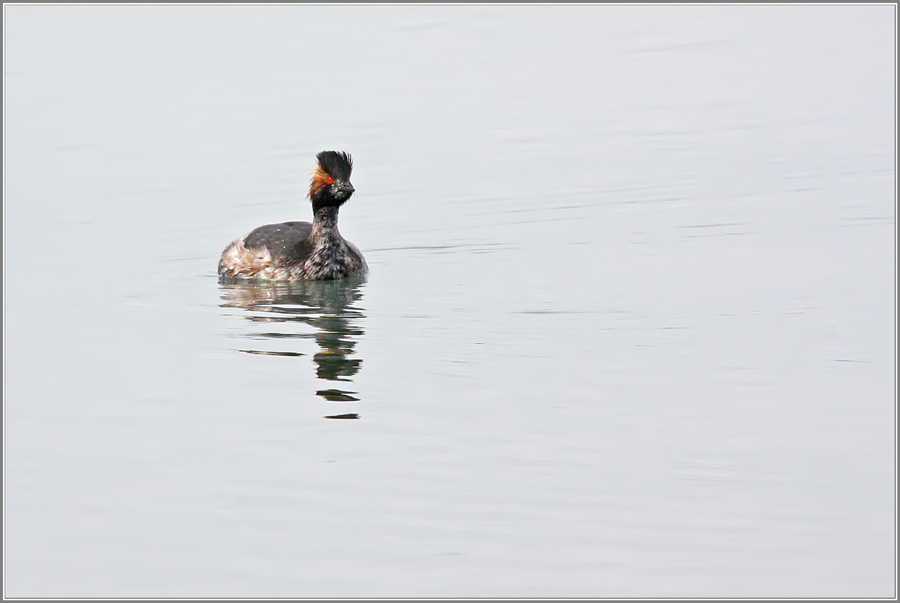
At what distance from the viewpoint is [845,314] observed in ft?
49.5

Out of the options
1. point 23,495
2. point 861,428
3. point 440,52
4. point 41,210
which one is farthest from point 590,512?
point 440,52

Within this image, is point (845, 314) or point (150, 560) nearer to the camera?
point (150, 560)

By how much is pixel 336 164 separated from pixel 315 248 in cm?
96

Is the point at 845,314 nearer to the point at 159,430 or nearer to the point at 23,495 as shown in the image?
the point at 159,430

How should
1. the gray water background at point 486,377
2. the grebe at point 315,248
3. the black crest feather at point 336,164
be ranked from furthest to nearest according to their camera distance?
1. the black crest feather at point 336,164
2. the grebe at point 315,248
3. the gray water background at point 486,377

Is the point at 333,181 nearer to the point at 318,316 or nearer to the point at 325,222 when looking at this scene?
the point at 325,222

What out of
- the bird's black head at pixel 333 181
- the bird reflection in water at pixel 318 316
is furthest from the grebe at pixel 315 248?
the bird reflection in water at pixel 318 316

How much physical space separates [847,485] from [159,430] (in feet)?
16.6

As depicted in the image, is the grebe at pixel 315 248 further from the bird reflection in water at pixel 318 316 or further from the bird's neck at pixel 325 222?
the bird reflection in water at pixel 318 316

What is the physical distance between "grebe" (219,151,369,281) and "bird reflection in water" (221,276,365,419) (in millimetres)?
133

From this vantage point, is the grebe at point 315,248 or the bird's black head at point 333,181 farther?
the bird's black head at point 333,181

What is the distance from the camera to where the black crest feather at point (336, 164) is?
1900 centimetres

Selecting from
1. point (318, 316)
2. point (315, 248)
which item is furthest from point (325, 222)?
point (318, 316)

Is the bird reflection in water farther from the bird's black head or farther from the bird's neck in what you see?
the bird's black head
